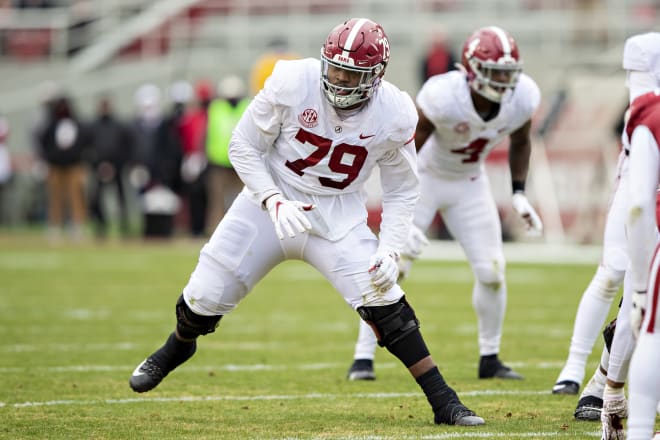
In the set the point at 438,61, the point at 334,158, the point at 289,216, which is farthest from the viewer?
the point at 438,61

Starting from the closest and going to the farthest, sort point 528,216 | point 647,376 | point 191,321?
1. point 647,376
2. point 191,321
3. point 528,216

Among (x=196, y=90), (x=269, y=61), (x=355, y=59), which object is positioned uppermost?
(x=355, y=59)

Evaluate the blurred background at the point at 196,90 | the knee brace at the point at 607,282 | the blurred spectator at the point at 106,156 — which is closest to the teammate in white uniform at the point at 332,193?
the knee brace at the point at 607,282

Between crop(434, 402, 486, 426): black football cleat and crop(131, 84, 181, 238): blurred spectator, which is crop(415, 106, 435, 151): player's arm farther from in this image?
crop(131, 84, 181, 238): blurred spectator

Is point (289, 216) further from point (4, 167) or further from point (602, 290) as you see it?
point (4, 167)

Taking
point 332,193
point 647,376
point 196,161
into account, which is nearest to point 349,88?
point 332,193

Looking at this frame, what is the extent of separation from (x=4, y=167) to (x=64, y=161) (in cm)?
328

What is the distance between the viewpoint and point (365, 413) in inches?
206

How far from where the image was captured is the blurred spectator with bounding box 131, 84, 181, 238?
1692 cm

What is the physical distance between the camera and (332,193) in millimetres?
5145

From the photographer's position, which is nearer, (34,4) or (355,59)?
(355,59)

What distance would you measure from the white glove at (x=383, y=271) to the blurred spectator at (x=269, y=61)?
10.9 meters

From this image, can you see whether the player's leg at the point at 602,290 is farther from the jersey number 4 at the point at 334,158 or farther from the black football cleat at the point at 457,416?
the jersey number 4 at the point at 334,158

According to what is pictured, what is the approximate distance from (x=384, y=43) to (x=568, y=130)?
1157cm
